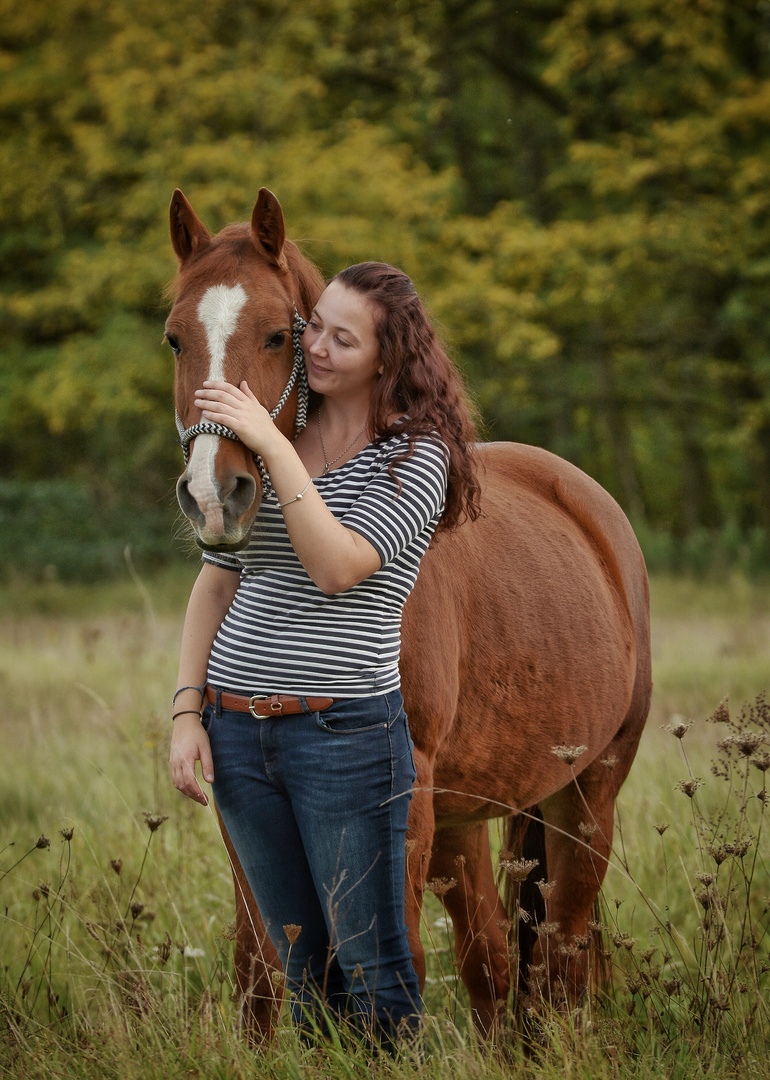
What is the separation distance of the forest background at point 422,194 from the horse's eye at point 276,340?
9915 mm

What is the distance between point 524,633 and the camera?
2951 mm

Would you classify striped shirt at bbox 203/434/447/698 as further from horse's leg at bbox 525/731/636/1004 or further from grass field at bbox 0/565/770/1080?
horse's leg at bbox 525/731/636/1004

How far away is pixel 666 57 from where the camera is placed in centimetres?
1278

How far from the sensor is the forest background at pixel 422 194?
1261cm

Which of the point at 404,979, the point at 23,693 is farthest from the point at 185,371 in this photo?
the point at 23,693

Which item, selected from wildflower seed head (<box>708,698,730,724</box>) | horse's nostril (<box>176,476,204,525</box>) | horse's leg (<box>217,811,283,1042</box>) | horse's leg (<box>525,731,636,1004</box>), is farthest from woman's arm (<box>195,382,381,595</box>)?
horse's leg (<box>525,731,636,1004</box>)

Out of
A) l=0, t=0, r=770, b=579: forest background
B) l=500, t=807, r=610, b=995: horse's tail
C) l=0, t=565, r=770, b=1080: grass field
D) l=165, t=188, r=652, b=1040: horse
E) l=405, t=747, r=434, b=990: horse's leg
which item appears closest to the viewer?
l=165, t=188, r=652, b=1040: horse

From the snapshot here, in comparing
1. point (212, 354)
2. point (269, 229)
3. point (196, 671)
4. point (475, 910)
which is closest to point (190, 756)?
point (196, 671)

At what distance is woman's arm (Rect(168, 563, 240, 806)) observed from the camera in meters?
2.09

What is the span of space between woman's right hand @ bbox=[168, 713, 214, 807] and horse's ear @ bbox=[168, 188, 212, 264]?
103 centimetres

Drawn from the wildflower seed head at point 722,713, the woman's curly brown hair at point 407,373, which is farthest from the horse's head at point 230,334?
the wildflower seed head at point 722,713

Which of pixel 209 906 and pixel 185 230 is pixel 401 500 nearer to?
pixel 185 230

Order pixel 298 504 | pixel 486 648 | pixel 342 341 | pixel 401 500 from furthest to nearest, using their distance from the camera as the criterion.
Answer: pixel 486 648
pixel 342 341
pixel 401 500
pixel 298 504

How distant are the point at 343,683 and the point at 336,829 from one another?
0.29 metres
